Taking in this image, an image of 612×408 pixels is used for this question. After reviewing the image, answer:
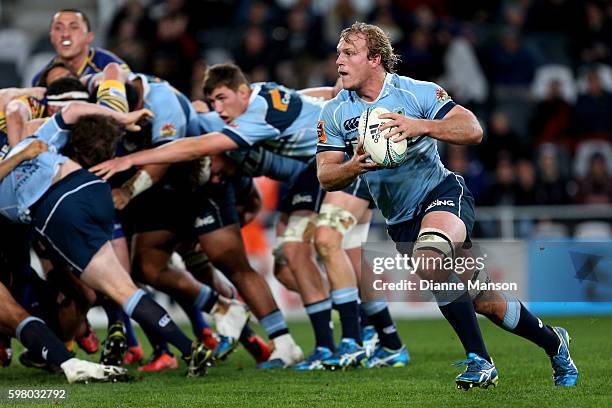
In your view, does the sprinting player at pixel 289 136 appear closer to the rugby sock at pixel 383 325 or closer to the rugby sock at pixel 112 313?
the rugby sock at pixel 383 325

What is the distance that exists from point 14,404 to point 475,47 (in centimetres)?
1248

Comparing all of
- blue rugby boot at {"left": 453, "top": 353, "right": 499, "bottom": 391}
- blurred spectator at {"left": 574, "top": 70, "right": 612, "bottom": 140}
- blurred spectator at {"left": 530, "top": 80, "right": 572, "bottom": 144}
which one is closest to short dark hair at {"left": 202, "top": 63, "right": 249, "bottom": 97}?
blue rugby boot at {"left": 453, "top": 353, "right": 499, "bottom": 391}

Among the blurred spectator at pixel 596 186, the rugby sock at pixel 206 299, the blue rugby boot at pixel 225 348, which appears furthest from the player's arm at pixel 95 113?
the blurred spectator at pixel 596 186

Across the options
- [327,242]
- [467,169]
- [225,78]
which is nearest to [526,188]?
[467,169]

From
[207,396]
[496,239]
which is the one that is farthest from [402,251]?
[496,239]

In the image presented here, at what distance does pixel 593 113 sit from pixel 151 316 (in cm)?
1086

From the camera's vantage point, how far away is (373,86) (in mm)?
6797

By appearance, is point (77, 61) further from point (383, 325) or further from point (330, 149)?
point (330, 149)

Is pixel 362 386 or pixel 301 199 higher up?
pixel 301 199

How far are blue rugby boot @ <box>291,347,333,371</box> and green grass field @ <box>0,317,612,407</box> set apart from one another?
0.72ft

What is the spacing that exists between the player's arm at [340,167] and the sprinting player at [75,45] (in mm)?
3729

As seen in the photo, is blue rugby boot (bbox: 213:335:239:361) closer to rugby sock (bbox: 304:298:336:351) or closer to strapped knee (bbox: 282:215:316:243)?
rugby sock (bbox: 304:298:336:351)

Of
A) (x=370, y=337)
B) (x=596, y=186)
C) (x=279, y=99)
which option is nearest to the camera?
(x=279, y=99)

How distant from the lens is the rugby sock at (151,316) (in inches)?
295
